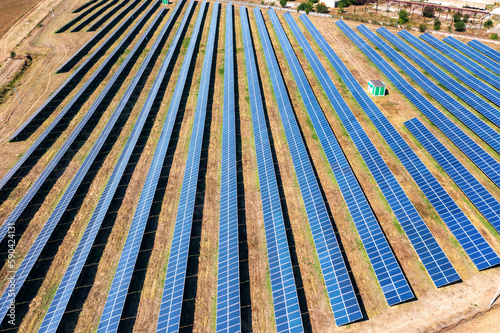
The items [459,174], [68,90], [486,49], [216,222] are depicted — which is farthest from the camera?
[486,49]

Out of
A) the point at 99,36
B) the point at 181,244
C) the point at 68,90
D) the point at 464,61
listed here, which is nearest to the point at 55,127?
the point at 68,90

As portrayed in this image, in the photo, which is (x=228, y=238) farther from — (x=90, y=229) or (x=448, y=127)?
(x=448, y=127)

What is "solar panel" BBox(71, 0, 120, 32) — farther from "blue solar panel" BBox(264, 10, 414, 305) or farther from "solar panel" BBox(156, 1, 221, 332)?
"solar panel" BBox(156, 1, 221, 332)

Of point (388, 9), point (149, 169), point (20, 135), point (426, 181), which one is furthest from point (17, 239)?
point (388, 9)

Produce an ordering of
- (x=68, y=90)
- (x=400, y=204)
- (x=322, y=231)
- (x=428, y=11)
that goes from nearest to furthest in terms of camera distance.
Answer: (x=322, y=231), (x=400, y=204), (x=68, y=90), (x=428, y=11)

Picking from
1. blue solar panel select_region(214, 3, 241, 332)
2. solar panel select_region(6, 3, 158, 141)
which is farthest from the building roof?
solar panel select_region(6, 3, 158, 141)

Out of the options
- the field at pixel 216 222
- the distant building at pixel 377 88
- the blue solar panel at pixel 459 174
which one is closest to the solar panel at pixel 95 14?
the field at pixel 216 222
